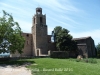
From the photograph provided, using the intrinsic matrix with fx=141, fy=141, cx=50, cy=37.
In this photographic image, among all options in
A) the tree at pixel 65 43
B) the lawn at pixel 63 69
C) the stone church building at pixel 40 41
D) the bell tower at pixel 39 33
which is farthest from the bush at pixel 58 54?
the lawn at pixel 63 69

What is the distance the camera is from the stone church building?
40.6m

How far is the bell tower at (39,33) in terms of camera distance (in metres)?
40.2

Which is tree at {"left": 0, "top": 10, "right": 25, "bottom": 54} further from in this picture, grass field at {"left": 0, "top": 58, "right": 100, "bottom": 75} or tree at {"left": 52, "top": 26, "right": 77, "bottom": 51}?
tree at {"left": 52, "top": 26, "right": 77, "bottom": 51}

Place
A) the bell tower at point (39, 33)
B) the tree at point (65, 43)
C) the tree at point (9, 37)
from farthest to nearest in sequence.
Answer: the bell tower at point (39, 33) → the tree at point (65, 43) → the tree at point (9, 37)

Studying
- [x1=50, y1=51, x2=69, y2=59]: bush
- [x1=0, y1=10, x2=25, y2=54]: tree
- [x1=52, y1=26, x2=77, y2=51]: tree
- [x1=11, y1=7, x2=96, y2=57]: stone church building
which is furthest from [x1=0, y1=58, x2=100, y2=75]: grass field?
[x1=11, y1=7, x2=96, y2=57]: stone church building

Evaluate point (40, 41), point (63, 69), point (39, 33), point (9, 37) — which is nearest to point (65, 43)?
point (40, 41)

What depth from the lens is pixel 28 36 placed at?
140 feet

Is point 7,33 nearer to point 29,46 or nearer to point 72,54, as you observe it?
point 29,46

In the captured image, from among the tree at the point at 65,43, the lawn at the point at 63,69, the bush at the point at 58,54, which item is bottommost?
the lawn at the point at 63,69

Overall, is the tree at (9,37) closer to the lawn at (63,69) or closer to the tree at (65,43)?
the lawn at (63,69)

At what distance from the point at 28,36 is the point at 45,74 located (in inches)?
1254

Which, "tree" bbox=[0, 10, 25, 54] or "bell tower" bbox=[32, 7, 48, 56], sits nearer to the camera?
"tree" bbox=[0, 10, 25, 54]

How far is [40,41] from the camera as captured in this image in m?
40.9

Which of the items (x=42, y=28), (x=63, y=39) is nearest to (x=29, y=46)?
(x=42, y=28)
